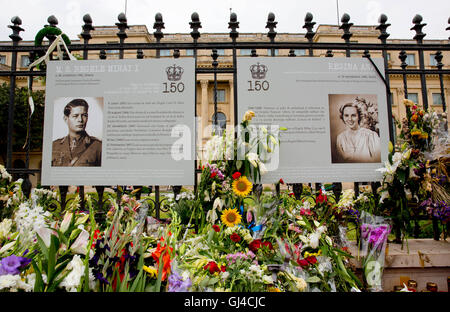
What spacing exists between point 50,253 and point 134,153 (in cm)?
150

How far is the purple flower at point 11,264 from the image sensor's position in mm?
1258

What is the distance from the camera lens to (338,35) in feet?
24.7

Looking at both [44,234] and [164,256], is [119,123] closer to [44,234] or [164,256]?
[44,234]

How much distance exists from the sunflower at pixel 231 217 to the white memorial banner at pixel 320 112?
0.59 meters

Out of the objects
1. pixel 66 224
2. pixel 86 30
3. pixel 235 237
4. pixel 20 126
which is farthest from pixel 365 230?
pixel 20 126

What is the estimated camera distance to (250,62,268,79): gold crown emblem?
9.21 feet

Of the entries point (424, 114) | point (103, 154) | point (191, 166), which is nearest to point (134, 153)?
point (103, 154)

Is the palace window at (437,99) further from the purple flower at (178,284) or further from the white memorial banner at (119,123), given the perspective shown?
the purple flower at (178,284)

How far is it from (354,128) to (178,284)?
2.48 m

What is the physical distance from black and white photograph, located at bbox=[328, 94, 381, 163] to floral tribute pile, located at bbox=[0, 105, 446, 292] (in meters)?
0.38

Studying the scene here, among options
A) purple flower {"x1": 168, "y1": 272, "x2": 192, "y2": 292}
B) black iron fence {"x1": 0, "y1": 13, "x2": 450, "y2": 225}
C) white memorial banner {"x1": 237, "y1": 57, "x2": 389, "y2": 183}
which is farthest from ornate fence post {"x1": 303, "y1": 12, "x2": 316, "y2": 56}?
purple flower {"x1": 168, "y1": 272, "x2": 192, "y2": 292}

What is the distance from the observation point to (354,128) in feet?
9.27

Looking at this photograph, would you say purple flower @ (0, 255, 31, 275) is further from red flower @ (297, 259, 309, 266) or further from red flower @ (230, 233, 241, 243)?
red flower @ (297, 259, 309, 266)
